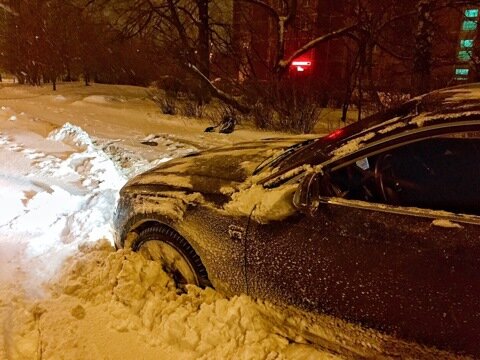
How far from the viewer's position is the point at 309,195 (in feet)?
7.55

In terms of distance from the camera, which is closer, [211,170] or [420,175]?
[420,175]

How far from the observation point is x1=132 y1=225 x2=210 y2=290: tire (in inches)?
115

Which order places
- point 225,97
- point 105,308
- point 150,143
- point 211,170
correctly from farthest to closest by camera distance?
1. point 225,97
2. point 150,143
3. point 211,170
4. point 105,308

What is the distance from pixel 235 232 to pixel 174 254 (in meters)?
0.64

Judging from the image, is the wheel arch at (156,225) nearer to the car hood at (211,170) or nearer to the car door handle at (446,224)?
the car hood at (211,170)

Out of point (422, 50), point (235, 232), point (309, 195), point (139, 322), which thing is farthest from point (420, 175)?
point (422, 50)

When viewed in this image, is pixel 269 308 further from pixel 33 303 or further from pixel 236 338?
pixel 33 303

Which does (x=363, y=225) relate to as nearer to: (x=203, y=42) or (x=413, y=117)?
(x=413, y=117)

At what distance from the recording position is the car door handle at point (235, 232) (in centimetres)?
260

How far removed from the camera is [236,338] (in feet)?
8.36

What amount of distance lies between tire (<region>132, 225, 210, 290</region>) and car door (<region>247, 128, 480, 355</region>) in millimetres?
564

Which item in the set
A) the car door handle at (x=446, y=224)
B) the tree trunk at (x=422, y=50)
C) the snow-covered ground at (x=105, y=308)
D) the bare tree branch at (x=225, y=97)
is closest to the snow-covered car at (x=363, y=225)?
the car door handle at (x=446, y=224)

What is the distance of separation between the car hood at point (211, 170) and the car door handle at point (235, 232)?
0.26 metres

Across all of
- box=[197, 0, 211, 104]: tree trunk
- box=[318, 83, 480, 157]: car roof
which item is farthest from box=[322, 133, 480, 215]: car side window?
box=[197, 0, 211, 104]: tree trunk
